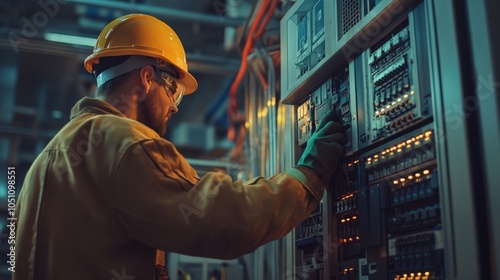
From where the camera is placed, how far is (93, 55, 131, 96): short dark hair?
206cm

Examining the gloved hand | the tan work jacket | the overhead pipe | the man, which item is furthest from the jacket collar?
the overhead pipe

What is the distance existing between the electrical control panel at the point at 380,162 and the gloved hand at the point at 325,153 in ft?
0.11

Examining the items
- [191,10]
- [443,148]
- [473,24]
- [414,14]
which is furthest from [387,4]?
[191,10]

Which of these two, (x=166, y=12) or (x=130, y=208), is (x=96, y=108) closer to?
(x=130, y=208)

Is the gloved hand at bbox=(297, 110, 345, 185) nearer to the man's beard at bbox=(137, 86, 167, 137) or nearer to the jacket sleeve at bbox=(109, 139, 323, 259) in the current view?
Answer: the jacket sleeve at bbox=(109, 139, 323, 259)

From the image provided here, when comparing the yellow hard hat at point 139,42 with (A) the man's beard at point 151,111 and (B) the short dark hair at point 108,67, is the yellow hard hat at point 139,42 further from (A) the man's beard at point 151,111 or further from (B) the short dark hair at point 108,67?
(A) the man's beard at point 151,111

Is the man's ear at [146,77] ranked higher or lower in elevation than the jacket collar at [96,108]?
higher

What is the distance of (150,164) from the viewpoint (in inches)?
62.7

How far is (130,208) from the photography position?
5.20 feet

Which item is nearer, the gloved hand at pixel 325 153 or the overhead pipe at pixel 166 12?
the gloved hand at pixel 325 153

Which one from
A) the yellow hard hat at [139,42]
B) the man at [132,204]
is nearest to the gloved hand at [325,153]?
the man at [132,204]

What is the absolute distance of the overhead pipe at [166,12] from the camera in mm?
3930

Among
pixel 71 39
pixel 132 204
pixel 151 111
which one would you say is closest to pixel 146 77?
pixel 151 111

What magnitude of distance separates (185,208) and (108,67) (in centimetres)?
82
